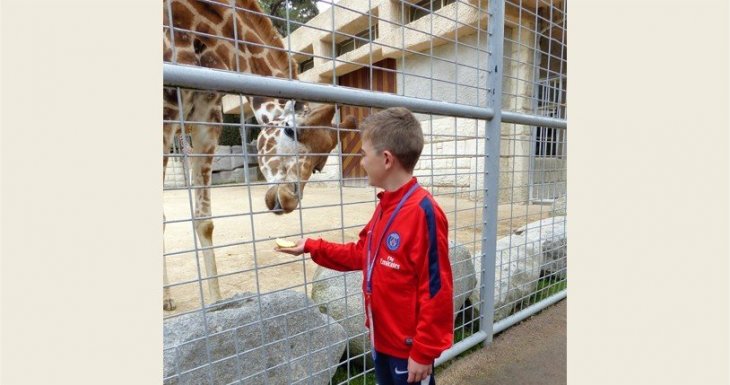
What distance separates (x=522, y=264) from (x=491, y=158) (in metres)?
1.14

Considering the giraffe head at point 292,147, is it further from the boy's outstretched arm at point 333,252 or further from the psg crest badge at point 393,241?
the psg crest badge at point 393,241

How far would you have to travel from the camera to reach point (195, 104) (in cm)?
264

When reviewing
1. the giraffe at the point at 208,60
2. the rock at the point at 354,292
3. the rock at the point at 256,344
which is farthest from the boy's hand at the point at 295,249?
the giraffe at the point at 208,60

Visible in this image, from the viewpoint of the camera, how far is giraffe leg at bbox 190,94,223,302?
8.75 feet

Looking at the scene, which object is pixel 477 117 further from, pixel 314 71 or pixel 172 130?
pixel 314 71

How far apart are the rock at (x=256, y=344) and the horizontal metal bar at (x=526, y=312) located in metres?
1.19

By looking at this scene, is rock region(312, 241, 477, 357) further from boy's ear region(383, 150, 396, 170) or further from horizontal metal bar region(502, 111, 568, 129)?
boy's ear region(383, 150, 396, 170)

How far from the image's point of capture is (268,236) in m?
5.15

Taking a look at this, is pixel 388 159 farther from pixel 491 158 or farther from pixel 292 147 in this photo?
pixel 292 147

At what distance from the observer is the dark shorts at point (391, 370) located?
1.27 metres

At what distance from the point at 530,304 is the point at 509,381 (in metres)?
1.06

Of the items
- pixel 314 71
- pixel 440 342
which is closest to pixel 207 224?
pixel 440 342

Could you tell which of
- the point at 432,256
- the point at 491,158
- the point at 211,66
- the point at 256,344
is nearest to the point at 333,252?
the point at 432,256

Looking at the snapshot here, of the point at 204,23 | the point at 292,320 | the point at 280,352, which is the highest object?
the point at 204,23
